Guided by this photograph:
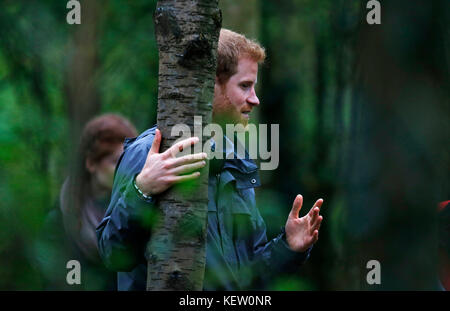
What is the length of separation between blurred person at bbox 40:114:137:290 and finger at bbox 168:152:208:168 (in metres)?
1.88

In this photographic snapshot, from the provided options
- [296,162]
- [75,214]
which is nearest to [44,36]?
[296,162]

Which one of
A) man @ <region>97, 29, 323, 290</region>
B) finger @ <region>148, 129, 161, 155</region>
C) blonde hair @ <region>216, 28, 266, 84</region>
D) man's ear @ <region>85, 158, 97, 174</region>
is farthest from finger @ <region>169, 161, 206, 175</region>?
man's ear @ <region>85, 158, 97, 174</region>

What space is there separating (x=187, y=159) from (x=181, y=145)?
6 cm

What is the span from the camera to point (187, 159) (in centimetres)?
243

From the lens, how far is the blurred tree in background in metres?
1.83

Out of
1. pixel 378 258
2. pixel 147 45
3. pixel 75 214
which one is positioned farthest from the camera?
pixel 147 45

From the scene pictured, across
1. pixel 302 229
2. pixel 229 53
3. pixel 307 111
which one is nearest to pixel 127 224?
pixel 302 229

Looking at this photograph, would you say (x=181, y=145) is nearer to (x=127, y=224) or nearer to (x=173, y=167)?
(x=173, y=167)

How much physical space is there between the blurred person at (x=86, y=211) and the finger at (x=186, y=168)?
73.3 inches

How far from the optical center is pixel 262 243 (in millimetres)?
3201

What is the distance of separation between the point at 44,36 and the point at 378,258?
8.38m

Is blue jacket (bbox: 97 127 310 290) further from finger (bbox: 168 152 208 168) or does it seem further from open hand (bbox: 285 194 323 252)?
finger (bbox: 168 152 208 168)

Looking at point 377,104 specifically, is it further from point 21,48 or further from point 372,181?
point 21,48
